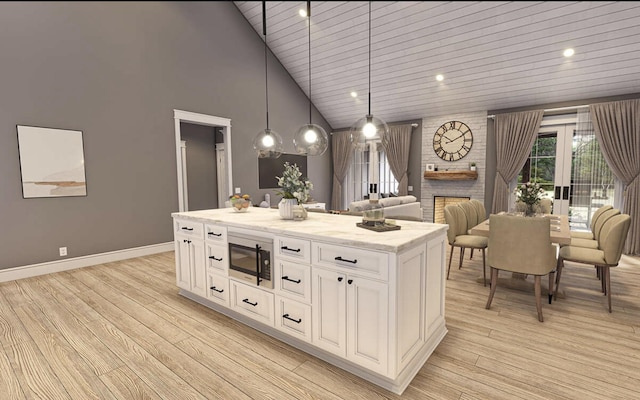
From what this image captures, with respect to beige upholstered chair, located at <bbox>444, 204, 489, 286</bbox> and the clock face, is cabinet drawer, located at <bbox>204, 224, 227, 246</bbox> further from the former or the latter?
the clock face

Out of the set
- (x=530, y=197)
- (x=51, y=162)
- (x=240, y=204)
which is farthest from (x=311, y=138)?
(x=51, y=162)

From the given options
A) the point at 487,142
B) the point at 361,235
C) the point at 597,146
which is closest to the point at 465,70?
the point at 487,142

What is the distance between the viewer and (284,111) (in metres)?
7.35

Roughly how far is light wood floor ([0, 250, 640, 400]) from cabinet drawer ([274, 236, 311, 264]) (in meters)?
0.71

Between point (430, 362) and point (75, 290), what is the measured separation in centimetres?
373

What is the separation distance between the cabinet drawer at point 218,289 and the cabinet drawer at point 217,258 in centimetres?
7

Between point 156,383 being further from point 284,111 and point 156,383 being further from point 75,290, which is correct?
point 284,111

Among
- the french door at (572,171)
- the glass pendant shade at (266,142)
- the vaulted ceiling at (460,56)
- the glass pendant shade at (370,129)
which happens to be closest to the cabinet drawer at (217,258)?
the glass pendant shade at (266,142)

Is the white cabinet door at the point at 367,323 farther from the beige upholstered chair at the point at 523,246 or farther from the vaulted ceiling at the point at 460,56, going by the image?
the vaulted ceiling at the point at 460,56

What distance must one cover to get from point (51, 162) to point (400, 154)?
630 centimetres

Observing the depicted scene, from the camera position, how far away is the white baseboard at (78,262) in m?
4.03

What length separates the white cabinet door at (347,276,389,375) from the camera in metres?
1.93

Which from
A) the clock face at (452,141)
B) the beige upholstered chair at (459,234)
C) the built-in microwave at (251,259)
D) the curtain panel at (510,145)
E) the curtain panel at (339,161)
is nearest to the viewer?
the built-in microwave at (251,259)

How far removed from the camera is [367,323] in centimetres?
200
